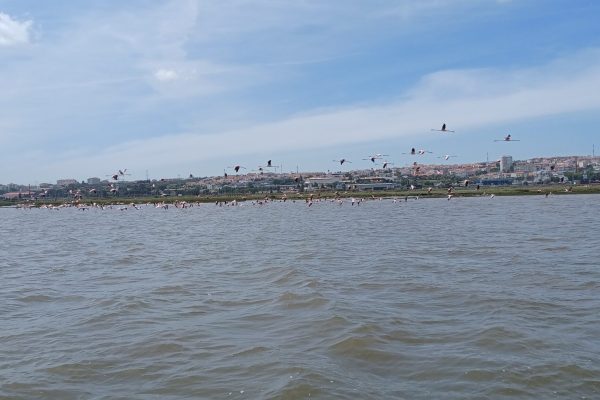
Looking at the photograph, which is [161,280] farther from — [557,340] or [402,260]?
[557,340]

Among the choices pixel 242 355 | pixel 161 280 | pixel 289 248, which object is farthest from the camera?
pixel 289 248

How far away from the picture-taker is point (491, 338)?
9.93m

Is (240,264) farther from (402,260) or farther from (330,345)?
(330,345)

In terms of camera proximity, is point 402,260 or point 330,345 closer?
point 330,345

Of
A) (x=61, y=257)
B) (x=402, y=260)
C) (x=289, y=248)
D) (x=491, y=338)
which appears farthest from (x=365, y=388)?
(x=61, y=257)

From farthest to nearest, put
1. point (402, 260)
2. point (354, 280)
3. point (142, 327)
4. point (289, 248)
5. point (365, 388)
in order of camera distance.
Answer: point (289, 248)
point (402, 260)
point (354, 280)
point (142, 327)
point (365, 388)

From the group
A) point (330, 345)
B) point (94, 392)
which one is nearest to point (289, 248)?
point (330, 345)

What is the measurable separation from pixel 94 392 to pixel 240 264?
45.8 ft

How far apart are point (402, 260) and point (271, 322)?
10091mm

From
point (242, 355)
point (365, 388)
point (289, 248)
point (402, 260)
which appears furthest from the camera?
point (289, 248)

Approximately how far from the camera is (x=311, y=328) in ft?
36.5

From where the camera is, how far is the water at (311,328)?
8016 millimetres

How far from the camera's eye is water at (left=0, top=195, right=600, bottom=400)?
8016mm

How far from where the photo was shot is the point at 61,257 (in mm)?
27484
